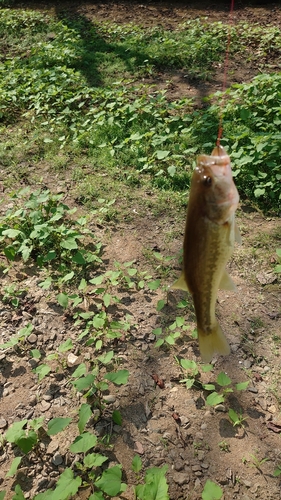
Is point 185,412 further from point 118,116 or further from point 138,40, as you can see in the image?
point 138,40

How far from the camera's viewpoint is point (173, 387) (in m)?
→ 2.73

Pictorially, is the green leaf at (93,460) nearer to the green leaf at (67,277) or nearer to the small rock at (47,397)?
the small rock at (47,397)

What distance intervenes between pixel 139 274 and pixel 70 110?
3349 millimetres

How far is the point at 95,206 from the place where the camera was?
4273 mm

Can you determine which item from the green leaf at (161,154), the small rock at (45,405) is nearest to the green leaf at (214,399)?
the small rock at (45,405)

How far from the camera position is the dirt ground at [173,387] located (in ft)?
7.71

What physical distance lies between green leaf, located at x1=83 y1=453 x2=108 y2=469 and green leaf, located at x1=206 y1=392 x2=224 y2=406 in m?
0.66

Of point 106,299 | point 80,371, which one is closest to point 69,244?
point 106,299

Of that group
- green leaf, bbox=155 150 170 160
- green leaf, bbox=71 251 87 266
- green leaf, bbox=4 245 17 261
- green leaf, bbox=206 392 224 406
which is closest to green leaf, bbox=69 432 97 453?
green leaf, bbox=206 392 224 406

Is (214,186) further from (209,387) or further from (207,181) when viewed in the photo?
(209,387)

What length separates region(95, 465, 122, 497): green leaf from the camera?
2.04 metres

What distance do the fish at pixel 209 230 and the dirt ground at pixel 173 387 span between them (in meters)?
1.18

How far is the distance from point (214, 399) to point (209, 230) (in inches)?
57.7

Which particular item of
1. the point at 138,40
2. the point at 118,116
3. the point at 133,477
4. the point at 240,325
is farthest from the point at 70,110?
the point at 133,477
